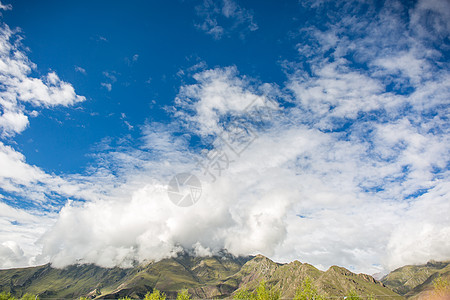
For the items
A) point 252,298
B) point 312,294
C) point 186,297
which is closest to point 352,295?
point 312,294

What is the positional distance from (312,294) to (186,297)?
4161 cm

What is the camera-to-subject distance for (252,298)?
3349 inches

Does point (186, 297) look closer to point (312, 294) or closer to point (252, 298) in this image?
point (252, 298)

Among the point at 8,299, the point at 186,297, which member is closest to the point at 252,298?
the point at 186,297

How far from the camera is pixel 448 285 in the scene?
268 ft

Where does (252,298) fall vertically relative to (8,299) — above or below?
below

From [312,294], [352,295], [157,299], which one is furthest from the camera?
[157,299]

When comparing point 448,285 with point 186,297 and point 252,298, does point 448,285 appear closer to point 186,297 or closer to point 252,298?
point 252,298

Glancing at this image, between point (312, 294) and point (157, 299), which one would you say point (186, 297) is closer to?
point (157, 299)

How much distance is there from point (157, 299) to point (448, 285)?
314ft

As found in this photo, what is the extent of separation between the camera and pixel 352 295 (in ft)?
255

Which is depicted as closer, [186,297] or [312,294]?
[312,294]

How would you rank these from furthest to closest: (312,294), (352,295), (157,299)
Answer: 1. (157,299)
2. (352,295)
3. (312,294)

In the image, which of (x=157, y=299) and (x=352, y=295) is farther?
(x=157, y=299)
